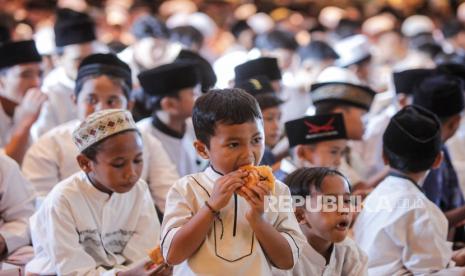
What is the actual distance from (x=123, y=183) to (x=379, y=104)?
403 centimetres

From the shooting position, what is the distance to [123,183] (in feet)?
9.32

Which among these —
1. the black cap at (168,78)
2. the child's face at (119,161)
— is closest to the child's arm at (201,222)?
the child's face at (119,161)

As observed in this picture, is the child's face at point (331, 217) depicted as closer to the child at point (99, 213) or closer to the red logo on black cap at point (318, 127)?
the child at point (99, 213)

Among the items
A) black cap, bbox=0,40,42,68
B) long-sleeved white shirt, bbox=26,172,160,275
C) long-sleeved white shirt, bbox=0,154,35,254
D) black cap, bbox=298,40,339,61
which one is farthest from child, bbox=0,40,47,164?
black cap, bbox=298,40,339,61

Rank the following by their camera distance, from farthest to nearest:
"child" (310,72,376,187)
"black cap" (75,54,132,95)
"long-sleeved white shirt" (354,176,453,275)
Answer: "child" (310,72,376,187) < "black cap" (75,54,132,95) < "long-sleeved white shirt" (354,176,453,275)

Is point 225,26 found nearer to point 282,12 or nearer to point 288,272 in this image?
point 282,12

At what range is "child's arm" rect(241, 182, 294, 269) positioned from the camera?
87.2 inches

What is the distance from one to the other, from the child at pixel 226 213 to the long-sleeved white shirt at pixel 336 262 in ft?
1.41

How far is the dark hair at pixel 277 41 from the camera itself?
25.7 feet

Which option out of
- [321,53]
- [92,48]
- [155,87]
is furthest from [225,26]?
[155,87]

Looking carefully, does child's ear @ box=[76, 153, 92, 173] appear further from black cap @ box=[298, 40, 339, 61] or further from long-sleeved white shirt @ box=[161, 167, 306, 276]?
black cap @ box=[298, 40, 339, 61]

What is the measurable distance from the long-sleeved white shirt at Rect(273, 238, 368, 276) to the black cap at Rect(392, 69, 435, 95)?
2.25m

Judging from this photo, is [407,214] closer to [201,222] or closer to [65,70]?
[201,222]

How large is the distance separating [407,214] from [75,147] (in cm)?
173
